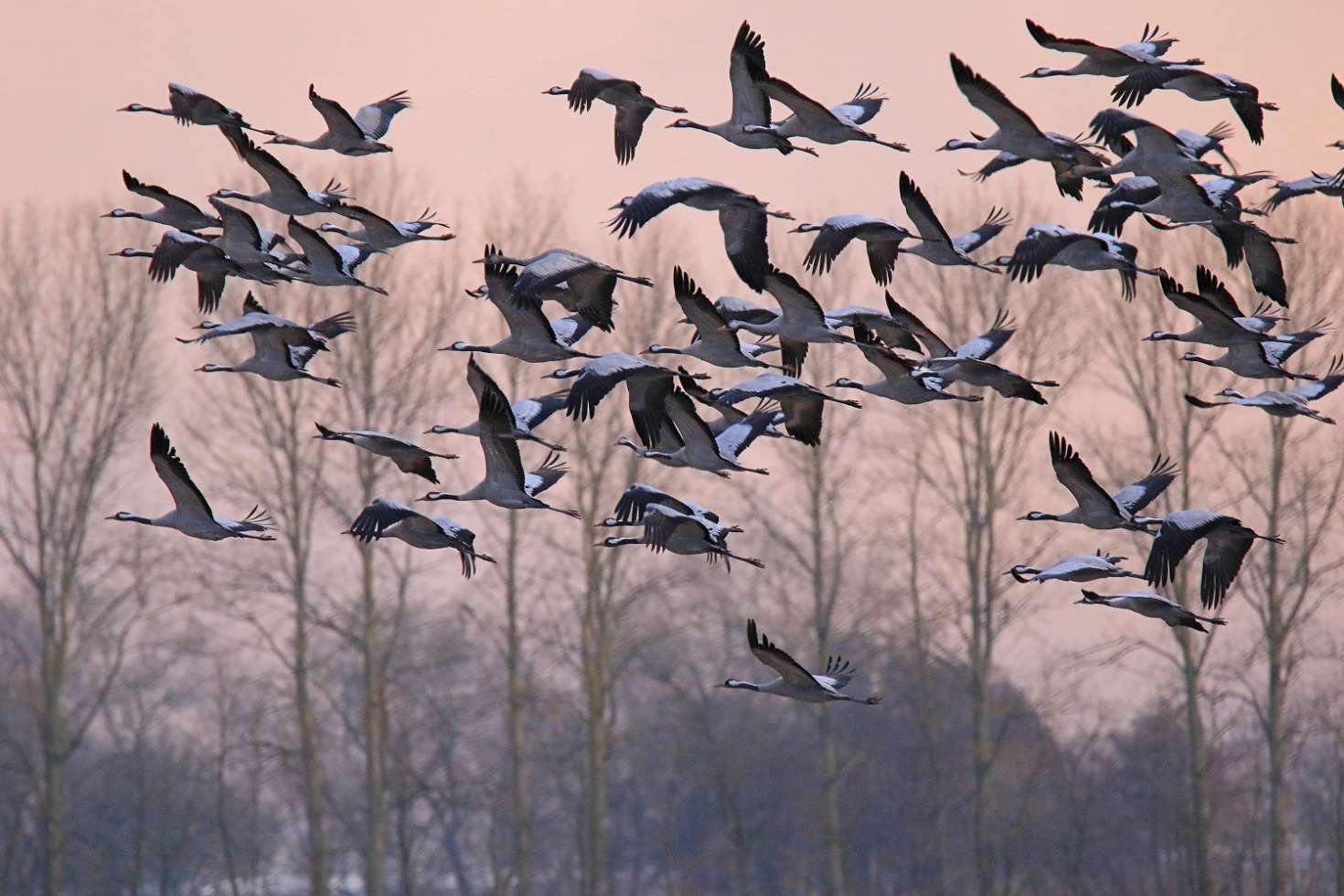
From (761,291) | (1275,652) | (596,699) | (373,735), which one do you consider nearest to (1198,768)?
(1275,652)

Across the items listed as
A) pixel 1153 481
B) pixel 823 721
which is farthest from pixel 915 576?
pixel 1153 481

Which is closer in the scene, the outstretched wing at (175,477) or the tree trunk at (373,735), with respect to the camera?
the outstretched wing at (175,477)

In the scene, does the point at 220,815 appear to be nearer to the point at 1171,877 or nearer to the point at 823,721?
the point at 823,721

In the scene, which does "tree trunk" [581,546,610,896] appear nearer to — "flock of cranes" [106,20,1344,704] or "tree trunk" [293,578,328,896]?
"tree trunk" [293,578,328,896]

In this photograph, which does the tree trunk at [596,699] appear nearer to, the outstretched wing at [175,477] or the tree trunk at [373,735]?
the tree trunk at [373,735]

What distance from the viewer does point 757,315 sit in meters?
16.5

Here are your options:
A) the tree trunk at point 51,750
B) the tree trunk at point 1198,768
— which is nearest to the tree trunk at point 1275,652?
the tree trunk at point 1198,768

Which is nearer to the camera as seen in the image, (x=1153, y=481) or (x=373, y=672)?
(x=1153, y=481)

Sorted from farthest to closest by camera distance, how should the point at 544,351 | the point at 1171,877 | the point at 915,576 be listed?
1. the point at 1171,877
2. the point at 915,576
3. the point at 544,351

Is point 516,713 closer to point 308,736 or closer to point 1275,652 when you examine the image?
point 308,736

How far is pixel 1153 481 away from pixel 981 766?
61.1ft

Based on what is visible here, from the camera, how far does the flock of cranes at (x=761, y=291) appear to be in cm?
1488

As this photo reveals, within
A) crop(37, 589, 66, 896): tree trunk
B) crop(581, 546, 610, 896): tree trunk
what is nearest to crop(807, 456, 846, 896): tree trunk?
crop(581, 546, 610, 896): tree trunk

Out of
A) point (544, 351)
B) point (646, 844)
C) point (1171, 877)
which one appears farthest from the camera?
point (646, 844)
